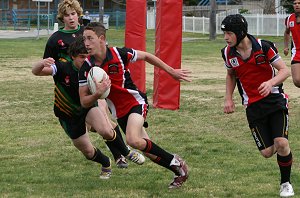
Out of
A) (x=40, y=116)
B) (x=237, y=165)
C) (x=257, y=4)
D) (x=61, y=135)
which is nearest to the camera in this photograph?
(x=237, y=165)

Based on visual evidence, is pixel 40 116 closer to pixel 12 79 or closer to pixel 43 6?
pixel 12 79

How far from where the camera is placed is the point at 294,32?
12609mm

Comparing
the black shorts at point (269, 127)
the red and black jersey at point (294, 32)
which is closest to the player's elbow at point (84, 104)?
the black shorts at point (269, 127)

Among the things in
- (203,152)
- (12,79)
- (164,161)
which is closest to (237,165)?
(203,152)

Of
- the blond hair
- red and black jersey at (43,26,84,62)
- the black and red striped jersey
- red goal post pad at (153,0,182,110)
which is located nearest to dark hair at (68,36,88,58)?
red and black jersey at (43,26,84,62)

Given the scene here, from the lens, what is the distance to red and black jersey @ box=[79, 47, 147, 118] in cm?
739

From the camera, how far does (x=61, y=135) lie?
36.9 ft

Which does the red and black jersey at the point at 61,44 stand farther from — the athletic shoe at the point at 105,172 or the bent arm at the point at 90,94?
the athletic shoe at the point at 105,172

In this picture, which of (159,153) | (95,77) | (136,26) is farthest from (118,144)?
(136,26)

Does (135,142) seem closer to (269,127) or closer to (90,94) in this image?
(90,94)

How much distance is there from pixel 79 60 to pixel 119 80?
593 mm

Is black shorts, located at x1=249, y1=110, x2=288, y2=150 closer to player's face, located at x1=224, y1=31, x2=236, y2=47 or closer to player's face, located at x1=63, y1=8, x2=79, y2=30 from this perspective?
player's face, located at x1=224, y1=31, x2=236, y2=47

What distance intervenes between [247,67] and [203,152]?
251cm

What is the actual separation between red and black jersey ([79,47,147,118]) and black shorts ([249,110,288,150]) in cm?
114
